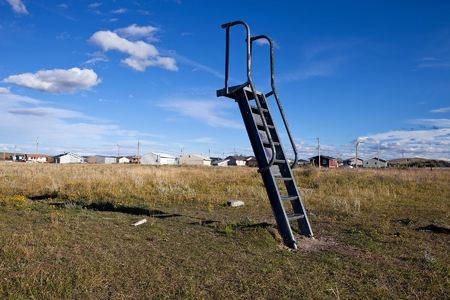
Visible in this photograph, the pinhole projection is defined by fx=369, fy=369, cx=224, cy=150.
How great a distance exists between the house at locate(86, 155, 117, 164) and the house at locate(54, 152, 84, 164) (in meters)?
4.67

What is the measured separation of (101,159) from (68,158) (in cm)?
1158

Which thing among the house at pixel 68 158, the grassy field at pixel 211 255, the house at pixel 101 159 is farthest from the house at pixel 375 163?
the grassy field at pixel 211 255

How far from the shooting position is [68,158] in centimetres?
11238

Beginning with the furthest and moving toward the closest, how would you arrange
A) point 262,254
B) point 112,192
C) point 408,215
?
point 112,192 < point 408,215 < point 262,254

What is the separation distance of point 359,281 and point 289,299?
1086 millimetres

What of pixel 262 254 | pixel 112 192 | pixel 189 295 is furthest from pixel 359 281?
pixel 112 192

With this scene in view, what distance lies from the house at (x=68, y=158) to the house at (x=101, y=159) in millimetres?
4672

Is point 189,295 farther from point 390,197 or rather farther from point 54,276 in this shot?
point 390,197

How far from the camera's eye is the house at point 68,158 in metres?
107

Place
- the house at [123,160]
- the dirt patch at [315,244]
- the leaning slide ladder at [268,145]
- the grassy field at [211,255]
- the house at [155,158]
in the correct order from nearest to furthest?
the grassy field at [211,255] → the dirt patch at [315,244] → the leaning slide ladder at [268,145] → the house at [155,158] → the house at [123,160]

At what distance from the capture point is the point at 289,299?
3748 mm

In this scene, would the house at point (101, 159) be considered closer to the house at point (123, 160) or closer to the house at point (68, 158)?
the house at point (123, 160)

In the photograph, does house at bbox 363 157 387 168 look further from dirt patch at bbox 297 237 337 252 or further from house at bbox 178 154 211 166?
dirt patch at bbox 297 237 337 252

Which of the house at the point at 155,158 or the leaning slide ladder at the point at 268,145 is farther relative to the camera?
the house at the point at 155,158
